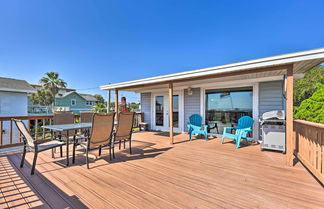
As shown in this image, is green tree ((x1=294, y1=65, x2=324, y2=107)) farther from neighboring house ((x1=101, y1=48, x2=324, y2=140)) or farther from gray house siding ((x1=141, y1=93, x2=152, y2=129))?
gray house siding ((x1=141, y1=93, x2=152, y2=129))

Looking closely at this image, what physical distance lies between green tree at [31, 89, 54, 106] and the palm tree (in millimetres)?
503

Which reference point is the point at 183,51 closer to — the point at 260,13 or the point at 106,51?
the point at 260,13

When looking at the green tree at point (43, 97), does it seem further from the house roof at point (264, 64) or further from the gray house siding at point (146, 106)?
the house roof at point (264, 64)

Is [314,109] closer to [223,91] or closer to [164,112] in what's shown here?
[223,91]

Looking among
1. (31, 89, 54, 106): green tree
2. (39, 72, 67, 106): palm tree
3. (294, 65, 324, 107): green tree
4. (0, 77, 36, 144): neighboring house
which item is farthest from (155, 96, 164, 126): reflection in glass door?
(31, 89, 54, 106): green tree

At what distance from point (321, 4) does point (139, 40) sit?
10.1m

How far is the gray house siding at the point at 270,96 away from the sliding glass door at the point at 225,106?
0.36 m

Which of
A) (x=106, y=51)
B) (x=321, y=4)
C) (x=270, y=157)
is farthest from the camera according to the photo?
(x=106, y=51)

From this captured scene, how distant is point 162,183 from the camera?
7.23 ft

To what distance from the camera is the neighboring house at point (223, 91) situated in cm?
336

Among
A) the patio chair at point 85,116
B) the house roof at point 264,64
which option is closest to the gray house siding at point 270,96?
the house roof at point 264,64

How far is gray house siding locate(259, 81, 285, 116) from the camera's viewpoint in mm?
4633

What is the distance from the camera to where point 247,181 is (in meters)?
2.26

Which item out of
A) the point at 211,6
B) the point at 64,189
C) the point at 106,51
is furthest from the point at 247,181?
the point at 106,51
